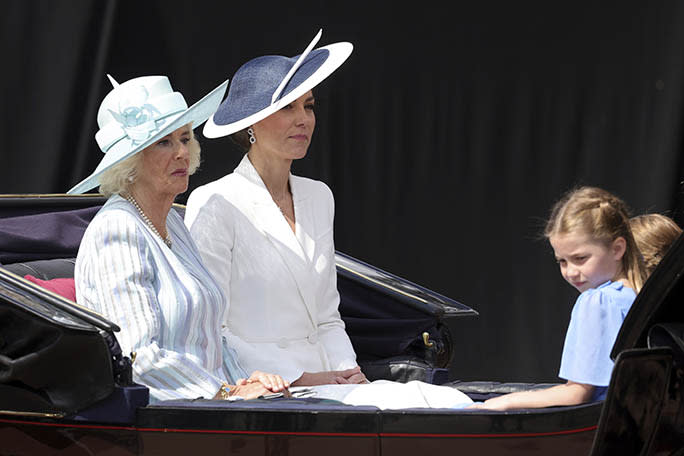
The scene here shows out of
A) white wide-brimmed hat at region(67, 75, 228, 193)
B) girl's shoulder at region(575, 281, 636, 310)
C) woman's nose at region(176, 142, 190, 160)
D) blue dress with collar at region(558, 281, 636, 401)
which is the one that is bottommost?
blue dress with collar at region(558, 281, 636, 401)

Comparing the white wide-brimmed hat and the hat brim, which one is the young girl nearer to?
the hat brim

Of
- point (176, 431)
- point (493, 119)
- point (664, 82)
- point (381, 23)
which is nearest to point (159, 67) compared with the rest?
point (381, 23)

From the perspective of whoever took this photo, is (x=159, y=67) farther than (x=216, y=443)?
Yes

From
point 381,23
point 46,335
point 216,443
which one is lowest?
point 216,443

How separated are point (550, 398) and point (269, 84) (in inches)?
48.4

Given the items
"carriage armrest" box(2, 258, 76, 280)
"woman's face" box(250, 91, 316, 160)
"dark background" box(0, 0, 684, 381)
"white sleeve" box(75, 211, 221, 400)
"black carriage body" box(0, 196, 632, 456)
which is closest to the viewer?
"black carriage body" box(0, 196, 632, 456)

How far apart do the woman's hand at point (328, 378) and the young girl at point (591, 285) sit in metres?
0.66

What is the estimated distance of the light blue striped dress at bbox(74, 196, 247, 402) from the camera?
2459mm

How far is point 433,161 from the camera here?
4.77 meters

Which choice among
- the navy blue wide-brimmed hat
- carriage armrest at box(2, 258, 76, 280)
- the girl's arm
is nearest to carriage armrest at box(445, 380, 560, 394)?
the girl's arm

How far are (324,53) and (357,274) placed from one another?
2.23 feet

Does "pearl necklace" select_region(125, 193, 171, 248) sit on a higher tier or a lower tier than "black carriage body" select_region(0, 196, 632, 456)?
higher

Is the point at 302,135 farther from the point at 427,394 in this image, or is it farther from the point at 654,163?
the point at 654,163

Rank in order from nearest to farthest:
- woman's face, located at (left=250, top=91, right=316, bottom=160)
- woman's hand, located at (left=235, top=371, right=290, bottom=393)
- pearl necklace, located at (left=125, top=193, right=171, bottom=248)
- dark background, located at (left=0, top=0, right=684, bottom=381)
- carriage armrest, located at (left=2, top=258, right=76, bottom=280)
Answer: woman's hand, located at (left=235, top=371, right=290, bottom=393) < pearl necklace, located at (left=125, top=193, right=171, bottom=248) < carriage armrest, located at (left=2, top=258, right=76, bottom=280) < woman's face, located at (left=250, top=91, right=316, bottom=160) < dark background, located at (left=0, top=0, right=684, bottom=381)
